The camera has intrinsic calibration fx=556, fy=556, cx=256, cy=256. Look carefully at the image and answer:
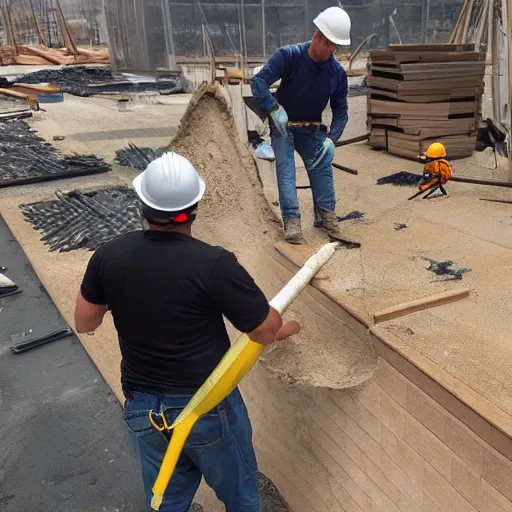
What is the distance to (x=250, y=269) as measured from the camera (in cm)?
502

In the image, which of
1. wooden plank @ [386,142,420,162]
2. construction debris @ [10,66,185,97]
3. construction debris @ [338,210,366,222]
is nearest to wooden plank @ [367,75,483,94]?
wooden plank @ [386,142,420,162]

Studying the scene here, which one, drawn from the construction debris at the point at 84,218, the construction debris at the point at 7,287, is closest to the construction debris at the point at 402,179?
the construction debris at the point at 84,218

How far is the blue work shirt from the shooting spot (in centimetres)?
434

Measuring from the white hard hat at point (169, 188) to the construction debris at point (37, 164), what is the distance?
23.5 feet

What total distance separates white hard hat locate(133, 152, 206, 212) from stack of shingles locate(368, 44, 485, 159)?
6754 millimetres

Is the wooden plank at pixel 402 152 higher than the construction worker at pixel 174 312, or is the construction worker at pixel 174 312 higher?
the construction worker at pixel 174 312

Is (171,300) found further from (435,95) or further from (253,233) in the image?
(435,95)

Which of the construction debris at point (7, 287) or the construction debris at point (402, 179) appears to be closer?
the construction debris at point (7, 287)

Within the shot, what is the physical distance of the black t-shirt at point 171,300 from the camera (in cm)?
226

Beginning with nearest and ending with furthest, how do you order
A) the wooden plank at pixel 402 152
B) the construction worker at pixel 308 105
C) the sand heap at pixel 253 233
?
the sand heap at pixel 253 233, the construction worker at pixel 308 105, the wooden plank at pixel 402 152

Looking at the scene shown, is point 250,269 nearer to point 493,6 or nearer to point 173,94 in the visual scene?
point 493,6

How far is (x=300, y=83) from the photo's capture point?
4.48 metres

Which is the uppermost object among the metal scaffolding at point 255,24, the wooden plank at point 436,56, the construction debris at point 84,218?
the metal scaffolding at point 255,24

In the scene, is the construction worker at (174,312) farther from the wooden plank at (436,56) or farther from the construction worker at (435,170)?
the wooden plank at (436,56)
